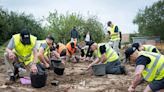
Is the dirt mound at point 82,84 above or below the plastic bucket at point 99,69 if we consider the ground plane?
below

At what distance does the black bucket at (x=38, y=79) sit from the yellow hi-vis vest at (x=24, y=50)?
28.3 inches

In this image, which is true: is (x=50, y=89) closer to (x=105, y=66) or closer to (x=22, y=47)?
Answer: (x=22, y=47)

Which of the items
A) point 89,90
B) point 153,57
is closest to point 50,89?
point 89,90

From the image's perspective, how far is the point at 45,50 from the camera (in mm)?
9617

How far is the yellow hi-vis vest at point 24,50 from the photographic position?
26.2ft

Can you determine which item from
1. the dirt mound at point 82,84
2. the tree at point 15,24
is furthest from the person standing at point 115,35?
the tree at point 15,24

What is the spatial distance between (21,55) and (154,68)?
3923 millimetres

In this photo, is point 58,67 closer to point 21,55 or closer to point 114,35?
point 21,55

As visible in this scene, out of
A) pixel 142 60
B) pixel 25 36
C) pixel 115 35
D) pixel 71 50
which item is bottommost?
pixel 71 50

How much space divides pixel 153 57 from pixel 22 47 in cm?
372

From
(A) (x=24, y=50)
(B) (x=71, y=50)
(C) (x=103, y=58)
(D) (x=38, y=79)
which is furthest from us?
(B) (x=71, y=50)

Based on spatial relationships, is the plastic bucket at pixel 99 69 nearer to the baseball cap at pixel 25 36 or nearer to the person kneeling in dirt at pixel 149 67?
the baseball cap at pixel 25 36

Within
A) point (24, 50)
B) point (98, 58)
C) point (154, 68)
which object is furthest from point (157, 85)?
point (98, 58)

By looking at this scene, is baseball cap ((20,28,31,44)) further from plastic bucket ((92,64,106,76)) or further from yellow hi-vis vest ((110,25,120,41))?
A: yellow hi-vis vest ((110,25,120,41))
